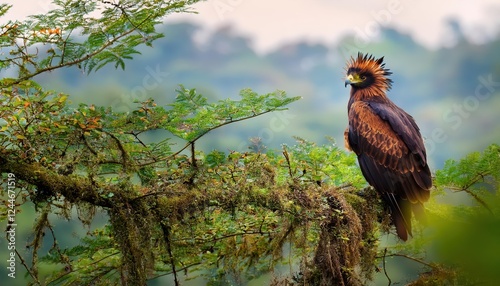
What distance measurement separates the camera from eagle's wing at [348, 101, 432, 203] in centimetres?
496

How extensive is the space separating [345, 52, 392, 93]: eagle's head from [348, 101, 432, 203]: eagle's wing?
322 mm

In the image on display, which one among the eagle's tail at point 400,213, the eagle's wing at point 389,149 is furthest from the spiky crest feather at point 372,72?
the eagle's tail at point 400,213

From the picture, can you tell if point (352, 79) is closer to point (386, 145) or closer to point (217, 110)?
point (386, 145)

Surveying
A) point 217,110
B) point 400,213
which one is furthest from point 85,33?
point 400,213

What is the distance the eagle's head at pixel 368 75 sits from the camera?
5906 mm

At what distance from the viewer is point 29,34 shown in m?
3.87

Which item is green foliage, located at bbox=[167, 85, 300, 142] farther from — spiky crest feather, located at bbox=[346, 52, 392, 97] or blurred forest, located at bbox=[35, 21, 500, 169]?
blurred forest, located at bbox=[35, 21, 500, 169]

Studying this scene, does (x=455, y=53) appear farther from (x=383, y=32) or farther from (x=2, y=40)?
(x=2, y=40)

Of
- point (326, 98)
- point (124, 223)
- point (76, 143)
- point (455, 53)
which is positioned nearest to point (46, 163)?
point (76, 143)

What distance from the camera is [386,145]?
5320 mm

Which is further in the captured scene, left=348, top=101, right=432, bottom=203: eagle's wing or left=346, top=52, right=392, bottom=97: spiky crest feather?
left=346, top=52, right=392, bottom=97: spiky crest feather

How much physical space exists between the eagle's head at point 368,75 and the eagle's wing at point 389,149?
1.06 ft

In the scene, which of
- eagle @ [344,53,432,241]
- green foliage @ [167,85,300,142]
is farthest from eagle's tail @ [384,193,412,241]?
green foliage @ [167,85,300,142]

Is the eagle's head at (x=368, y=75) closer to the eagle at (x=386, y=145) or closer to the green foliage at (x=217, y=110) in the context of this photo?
the eagle at (x=386, y=145)
